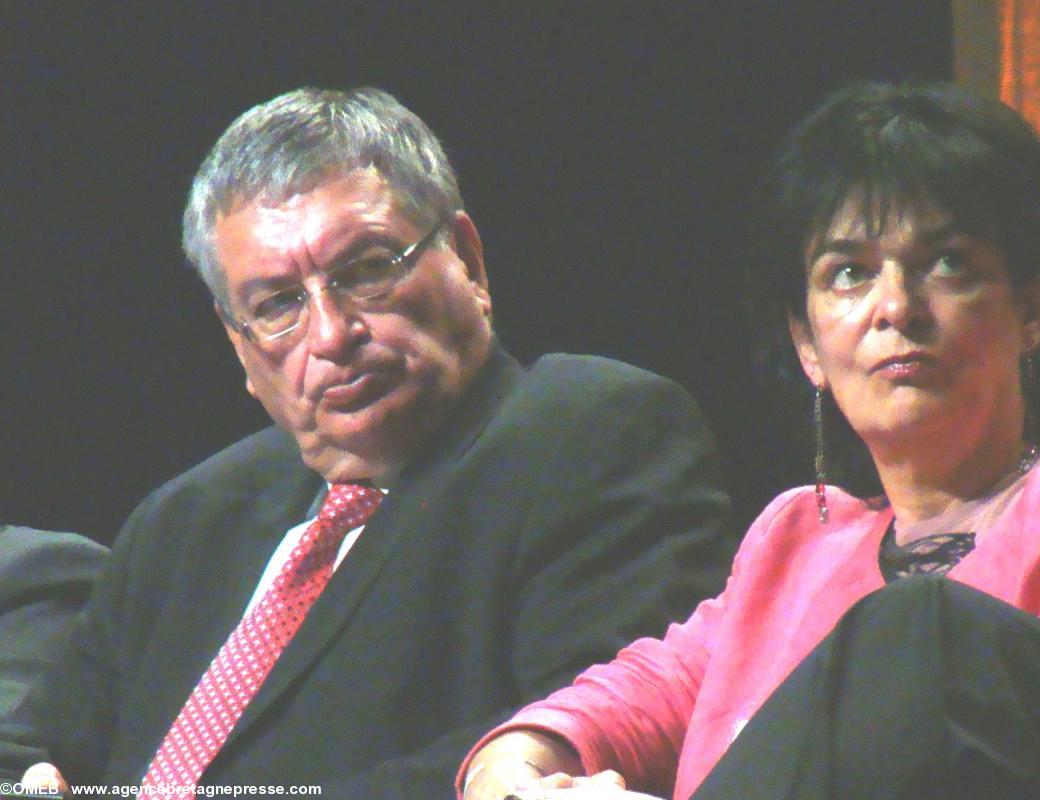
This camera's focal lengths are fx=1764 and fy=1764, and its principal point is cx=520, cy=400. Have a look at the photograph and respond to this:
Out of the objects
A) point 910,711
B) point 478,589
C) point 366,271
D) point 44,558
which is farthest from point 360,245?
point 910,711

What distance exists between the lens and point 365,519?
235cm

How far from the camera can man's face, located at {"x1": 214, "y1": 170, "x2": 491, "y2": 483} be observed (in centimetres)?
232

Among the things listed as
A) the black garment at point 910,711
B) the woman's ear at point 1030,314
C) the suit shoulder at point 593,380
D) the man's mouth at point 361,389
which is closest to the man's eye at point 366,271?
the man's mouth at point 361,389

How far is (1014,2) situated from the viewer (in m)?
2.62

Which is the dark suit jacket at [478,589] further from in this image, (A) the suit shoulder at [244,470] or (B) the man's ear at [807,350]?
(B) the man's ear at [807,350]

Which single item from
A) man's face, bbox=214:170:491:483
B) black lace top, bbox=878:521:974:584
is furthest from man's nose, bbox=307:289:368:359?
black lace top, bbox=878:521:974:584

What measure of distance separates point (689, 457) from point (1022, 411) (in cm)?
51

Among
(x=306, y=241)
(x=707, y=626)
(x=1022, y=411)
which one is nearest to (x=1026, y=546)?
(x=1022, y=411)

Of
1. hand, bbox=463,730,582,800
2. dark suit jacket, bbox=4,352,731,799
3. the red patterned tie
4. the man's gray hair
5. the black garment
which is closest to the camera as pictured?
the black garment

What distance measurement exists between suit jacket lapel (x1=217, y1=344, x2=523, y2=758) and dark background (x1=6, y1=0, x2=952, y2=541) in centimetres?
53

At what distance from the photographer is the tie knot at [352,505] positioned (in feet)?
7.70

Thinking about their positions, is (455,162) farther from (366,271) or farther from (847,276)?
(847,276)

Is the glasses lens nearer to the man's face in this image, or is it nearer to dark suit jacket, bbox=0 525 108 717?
the man's face

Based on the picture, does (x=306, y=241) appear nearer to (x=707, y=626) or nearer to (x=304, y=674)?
(x=304, y=674)
